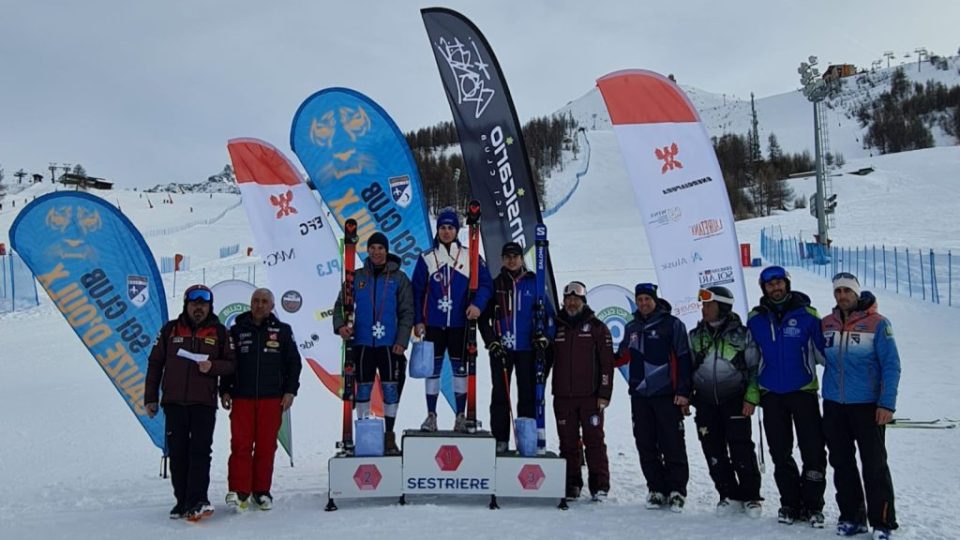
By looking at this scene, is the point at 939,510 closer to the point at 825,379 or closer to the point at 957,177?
the point at 825,379

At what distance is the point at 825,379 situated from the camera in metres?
4.24

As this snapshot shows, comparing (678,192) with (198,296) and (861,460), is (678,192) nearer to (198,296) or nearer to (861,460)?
(861,460)

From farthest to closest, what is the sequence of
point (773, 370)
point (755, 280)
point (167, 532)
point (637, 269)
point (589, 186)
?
point (589, 186), point (637, 269), point (755, 280), point (773, 370), point (167, 532)

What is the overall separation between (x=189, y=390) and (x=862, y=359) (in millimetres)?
4254

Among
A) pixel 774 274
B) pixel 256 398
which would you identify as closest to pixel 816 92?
pixel 774 274

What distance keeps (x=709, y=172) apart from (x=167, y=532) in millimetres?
5164

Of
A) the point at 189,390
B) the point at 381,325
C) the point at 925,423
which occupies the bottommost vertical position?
the point at 925,423

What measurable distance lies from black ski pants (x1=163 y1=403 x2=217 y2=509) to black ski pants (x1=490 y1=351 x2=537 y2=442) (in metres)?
1.99

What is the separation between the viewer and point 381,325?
4.81 meters

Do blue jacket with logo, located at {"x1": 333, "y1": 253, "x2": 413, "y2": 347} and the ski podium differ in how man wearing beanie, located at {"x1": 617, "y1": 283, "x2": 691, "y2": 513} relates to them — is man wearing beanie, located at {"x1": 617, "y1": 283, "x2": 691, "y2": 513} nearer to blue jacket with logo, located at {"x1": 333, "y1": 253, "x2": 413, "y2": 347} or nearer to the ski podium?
the ski podium

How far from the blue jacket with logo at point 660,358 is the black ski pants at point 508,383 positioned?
2.41 ft

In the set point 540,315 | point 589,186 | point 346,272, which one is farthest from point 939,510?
point 589,186

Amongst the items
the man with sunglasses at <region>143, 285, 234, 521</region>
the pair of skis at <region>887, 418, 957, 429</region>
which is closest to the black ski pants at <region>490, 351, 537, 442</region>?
the man with sunglasses at <region>143, 285, 234, 521</region>

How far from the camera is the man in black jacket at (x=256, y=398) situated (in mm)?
4520
